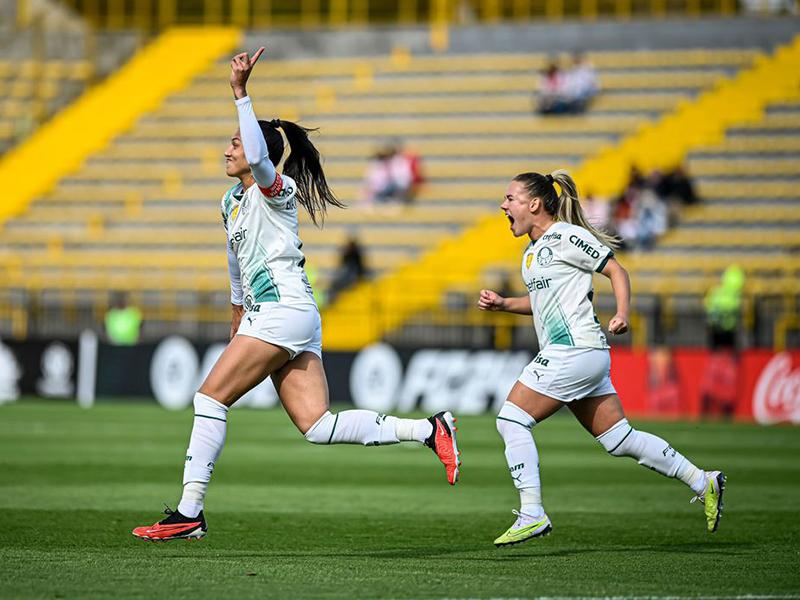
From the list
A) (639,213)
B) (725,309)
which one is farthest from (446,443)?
(639,213)

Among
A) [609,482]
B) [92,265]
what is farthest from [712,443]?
[92,265]

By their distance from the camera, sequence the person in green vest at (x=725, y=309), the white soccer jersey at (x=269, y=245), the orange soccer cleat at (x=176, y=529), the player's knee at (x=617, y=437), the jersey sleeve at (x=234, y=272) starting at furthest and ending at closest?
the person in green vest at (x=725, y=309)
the player's knee at (x=617, y=437)
the jersey sleeve at (x=234, y=272)
the white soccer jersey at (x=269, y=245)
the orange soccer cleat at (x=176, y=529)

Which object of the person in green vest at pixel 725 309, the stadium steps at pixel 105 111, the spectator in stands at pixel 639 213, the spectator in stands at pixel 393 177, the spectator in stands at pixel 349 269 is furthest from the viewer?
the stadium steps at pixel 105 111

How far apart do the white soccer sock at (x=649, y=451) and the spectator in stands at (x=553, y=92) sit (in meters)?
25.1

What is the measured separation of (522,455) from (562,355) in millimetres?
630

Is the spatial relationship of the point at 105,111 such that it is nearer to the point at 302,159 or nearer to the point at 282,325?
the point at 302,159

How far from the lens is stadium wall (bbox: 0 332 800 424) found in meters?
24.2

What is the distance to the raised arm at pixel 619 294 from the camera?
8578 mm

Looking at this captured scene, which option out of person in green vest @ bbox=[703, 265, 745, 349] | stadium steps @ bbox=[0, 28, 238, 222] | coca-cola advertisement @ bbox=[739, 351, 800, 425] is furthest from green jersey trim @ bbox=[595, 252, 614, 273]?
stadium steps @ bbox=[0, 28, 238, 222]

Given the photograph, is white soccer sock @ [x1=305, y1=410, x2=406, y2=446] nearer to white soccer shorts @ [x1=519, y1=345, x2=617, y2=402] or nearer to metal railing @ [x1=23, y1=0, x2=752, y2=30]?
white soccer shorts @ [x1=519, y1=345, x2=617, y2=402]

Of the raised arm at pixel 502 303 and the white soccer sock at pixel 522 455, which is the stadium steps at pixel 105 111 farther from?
the white soccer sock at pixel 522 455

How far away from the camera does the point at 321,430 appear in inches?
341

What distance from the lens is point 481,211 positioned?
3241cm

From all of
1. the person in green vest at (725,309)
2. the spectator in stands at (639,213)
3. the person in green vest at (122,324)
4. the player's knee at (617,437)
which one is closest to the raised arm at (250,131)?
the player's knee at (617,437)
